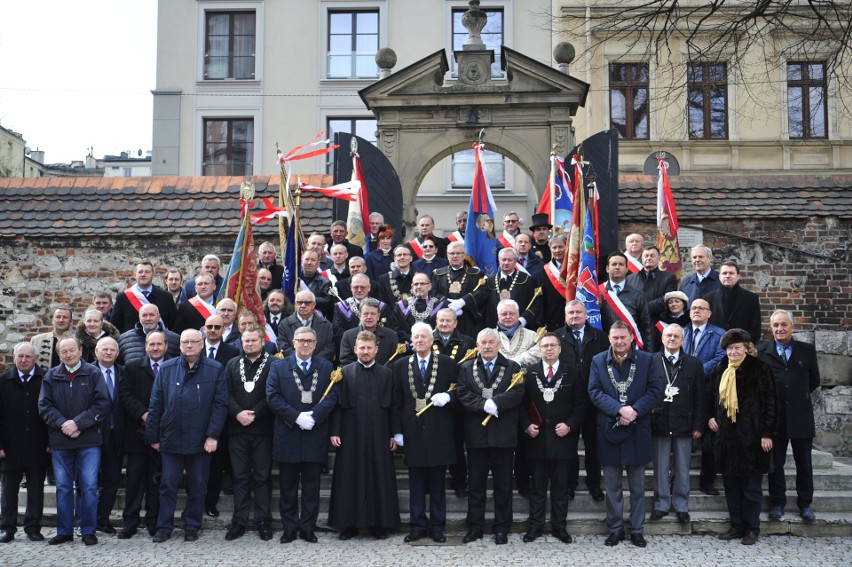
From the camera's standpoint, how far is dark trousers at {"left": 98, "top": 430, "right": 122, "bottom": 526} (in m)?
8.16

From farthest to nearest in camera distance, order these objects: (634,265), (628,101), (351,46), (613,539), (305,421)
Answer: (351,46) < (628,101) < (634,265) < (305,421) < (613,539)

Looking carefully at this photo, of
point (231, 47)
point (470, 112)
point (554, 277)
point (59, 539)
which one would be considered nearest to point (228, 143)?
point (231, 47)

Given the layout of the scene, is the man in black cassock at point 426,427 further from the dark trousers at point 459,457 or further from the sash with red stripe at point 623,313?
the sash with red stripe at point 623,313

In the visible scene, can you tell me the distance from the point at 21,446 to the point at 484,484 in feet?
12.7

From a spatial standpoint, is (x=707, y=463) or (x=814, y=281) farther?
(x=814, y=281)

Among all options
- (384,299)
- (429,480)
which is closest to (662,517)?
(429,480)

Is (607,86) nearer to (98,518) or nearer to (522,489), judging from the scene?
(522,489)

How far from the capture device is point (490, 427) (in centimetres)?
783

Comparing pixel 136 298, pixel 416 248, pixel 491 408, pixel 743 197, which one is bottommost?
pixel 491 408

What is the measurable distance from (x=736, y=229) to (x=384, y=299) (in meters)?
5.31

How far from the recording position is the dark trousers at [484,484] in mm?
7832

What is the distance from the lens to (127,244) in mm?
12172

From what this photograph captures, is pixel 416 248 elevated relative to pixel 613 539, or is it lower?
elevated

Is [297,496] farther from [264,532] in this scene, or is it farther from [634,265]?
[634,265]
